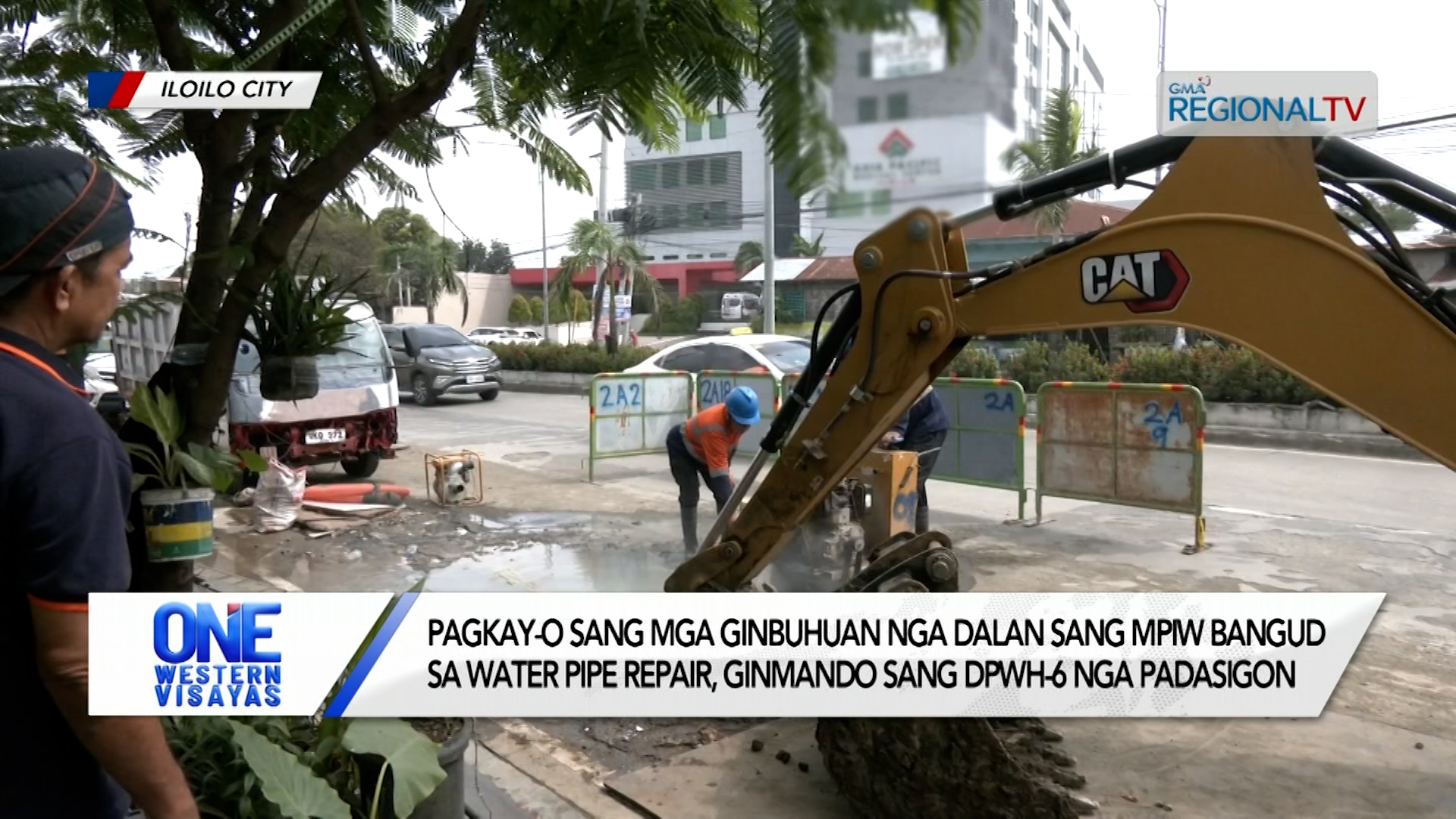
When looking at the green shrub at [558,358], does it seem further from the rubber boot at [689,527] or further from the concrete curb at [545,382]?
the rubber boot at [689,527]

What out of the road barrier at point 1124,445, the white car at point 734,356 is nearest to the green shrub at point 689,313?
the road barrier at point 1124,445

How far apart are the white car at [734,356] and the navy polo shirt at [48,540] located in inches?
339

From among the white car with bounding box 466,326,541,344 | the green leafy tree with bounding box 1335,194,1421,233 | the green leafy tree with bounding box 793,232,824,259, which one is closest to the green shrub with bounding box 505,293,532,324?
the white car with bounding box 466,326,541,344

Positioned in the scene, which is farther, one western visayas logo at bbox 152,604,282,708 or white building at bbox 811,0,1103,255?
one western visayas logo at bbox 152,604,282,708

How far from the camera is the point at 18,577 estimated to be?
4.03ft

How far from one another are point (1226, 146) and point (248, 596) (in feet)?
8.83

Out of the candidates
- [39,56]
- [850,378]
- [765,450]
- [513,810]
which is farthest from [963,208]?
[39,56]

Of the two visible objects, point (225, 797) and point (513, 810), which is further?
point (513, 810)

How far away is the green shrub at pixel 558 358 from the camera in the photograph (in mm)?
19591

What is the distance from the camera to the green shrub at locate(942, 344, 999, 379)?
11.3m

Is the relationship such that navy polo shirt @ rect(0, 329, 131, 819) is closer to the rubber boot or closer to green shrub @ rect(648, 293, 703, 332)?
green shrub @ rect(648, 293, 703, 332)

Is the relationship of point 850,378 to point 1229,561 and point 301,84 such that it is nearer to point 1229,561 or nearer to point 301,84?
point 301,84

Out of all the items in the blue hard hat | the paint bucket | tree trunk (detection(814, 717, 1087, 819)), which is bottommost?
tree trunk (detection(814, 717, 1087, 819))

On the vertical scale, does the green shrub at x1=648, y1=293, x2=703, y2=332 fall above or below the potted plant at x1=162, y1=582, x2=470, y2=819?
above
